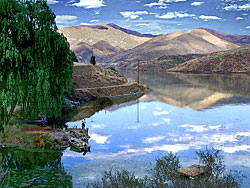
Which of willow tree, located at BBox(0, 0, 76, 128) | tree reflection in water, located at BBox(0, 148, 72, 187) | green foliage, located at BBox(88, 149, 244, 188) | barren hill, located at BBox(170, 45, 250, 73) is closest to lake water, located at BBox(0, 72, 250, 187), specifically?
tree reflection in water, located at BBox(0, 148, 72, 187)

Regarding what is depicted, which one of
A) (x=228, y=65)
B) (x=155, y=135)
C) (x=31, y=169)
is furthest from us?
(x=228, y=65)

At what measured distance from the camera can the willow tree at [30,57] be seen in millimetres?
30938

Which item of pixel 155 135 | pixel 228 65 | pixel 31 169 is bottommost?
pixel 31 169

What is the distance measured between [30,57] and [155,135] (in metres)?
18.1

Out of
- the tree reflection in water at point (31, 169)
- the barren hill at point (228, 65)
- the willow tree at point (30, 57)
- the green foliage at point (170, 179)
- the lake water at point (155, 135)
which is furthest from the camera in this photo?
the barren hill at point (228, 65)

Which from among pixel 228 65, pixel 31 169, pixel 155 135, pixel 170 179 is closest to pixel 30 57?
pixel 31 169

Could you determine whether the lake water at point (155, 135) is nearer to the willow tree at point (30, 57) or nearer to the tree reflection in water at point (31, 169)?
the tree reflection in water at point (31, 169)

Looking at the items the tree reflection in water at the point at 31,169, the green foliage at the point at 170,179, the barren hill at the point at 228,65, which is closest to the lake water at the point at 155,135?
the tree reflection in water at the point at 31,169

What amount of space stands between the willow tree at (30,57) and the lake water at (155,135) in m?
6.75

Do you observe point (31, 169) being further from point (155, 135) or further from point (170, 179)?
point (155, 135)

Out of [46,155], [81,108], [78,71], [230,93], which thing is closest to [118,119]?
[81,108]

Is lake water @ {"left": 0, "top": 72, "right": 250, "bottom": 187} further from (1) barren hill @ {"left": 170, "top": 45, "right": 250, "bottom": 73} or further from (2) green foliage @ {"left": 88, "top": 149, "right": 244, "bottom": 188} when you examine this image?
(1) barren hill @ {"left": 170, "top": 45, "right": 250, "bottom": 73}

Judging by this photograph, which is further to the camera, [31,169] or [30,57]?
[30,57]

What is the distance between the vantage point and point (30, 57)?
103 feet
